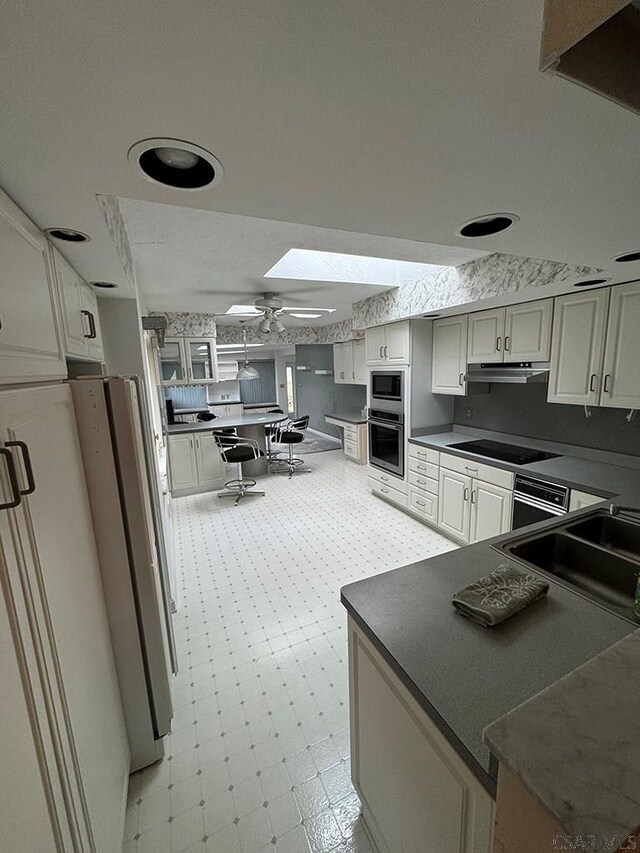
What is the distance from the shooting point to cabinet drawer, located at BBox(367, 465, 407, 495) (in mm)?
3840

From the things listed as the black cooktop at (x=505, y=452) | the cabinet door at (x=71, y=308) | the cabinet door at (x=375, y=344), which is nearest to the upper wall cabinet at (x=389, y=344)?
the cabinet door at (x=375, y=344)

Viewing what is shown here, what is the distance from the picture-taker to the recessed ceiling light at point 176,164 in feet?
2.43

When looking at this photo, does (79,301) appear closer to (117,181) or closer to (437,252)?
(117,181)

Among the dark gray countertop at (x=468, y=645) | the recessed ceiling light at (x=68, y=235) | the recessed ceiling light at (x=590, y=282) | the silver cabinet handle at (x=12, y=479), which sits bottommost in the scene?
the dark gray countertop at (x=468, y=645)

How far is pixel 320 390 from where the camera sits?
26.6ft

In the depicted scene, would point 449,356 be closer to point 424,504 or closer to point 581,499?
point 424,504

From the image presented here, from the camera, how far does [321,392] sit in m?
8.05

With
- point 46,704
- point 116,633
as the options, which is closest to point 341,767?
point 116,633

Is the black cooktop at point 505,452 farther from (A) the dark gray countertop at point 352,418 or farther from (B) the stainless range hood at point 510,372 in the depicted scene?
(A) the dark gray countertop at point 352,418

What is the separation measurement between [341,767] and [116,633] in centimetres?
111

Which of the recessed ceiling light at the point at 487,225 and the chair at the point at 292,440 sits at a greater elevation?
the recessed ceiling light at the point at 487,225

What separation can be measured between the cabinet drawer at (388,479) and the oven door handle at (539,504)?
1334 mm

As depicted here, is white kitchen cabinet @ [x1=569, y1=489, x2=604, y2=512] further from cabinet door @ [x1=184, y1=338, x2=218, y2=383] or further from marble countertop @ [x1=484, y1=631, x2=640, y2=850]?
cabinet door @ [x1=184, y1=338, x2=218, y2=383]

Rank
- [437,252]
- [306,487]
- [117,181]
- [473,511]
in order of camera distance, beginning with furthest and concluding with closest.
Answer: [306,487] → [473,511] → [437,252] → [117,181]
